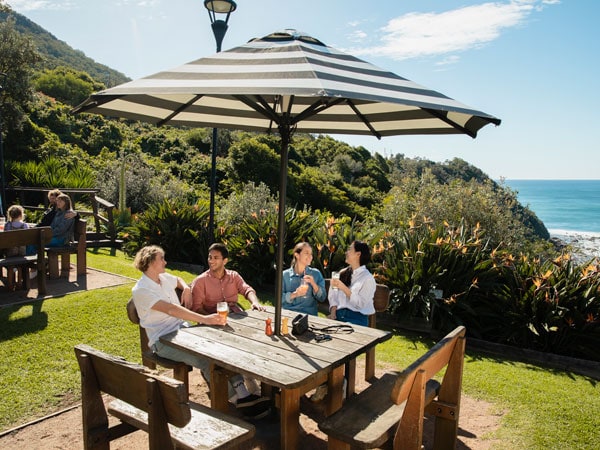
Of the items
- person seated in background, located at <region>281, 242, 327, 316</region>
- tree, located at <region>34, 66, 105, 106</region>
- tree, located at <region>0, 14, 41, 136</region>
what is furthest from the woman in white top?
tree, located at <region>34, 66, 105, 106</region>

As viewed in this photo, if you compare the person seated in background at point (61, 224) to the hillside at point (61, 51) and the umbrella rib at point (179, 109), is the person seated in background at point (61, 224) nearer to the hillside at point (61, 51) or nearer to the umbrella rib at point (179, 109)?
the umbrella rib at point (179, 109)

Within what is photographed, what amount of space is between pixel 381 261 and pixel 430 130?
9.93 ft

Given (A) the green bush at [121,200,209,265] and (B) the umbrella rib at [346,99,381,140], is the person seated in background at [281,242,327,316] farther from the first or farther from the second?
(A) the green bush at [121,200,209,265]

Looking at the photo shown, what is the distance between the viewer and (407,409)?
2.63 m

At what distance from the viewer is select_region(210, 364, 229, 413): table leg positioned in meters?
3.36

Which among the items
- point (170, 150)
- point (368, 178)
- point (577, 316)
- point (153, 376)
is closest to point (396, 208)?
point (577, 316)

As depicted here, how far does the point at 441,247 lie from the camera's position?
610 centimetres

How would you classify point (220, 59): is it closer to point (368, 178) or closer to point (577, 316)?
point (577, 316)

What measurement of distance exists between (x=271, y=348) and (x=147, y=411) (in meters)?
1.07

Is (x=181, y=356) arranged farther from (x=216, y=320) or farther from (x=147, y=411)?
(x=147, y=411)

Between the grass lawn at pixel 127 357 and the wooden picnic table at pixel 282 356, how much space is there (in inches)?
52.3

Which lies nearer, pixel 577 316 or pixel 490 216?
pixel 577 316

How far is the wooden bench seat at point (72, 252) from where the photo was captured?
705 cm

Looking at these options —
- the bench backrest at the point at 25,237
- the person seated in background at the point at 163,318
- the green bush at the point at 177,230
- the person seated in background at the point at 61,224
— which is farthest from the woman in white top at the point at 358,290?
the green bush at the point at 177,230
